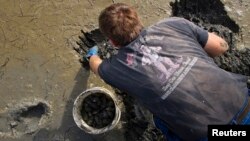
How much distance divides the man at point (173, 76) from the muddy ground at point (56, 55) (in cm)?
64

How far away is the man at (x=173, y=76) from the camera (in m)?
2.31

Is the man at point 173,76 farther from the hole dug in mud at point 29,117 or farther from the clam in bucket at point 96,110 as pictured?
the hole dug in mud at point 29,117

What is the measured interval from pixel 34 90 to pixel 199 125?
→ 145 cm

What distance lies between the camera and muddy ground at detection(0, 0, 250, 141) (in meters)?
3.08

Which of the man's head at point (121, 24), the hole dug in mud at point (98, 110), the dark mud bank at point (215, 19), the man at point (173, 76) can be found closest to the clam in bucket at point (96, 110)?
the hole dug in mud at point (98, 110)

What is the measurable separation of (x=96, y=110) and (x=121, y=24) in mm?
870

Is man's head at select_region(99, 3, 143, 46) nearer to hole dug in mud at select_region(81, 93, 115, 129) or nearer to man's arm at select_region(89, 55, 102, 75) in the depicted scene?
man's arm at select_region(89, 55, 102, 75)

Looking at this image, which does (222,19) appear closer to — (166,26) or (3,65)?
(166,26)

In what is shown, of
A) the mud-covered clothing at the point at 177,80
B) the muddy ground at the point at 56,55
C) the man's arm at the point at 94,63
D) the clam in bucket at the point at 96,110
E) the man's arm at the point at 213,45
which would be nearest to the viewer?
the mud-covered clothing at the point at 177,80

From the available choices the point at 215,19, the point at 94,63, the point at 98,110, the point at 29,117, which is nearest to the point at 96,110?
the point at 98,110

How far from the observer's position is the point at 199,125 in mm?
2361

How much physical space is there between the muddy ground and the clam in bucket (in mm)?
152

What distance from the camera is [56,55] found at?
329 cm

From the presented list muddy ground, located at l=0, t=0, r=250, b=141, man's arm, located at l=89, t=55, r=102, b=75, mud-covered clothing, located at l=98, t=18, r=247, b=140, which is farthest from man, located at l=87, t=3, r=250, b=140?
muddy ground, located at l=0, t=0, r=250, b=141
